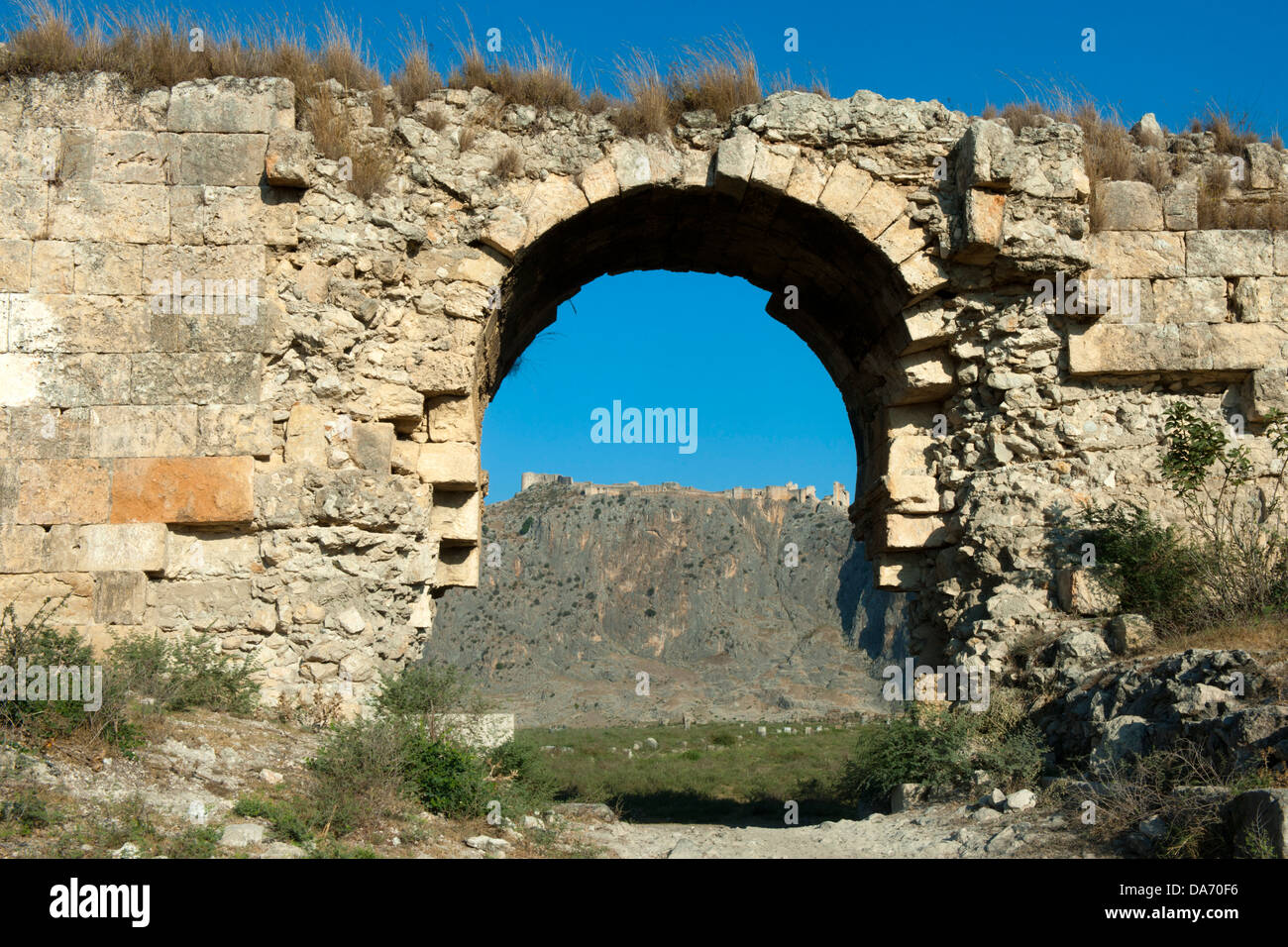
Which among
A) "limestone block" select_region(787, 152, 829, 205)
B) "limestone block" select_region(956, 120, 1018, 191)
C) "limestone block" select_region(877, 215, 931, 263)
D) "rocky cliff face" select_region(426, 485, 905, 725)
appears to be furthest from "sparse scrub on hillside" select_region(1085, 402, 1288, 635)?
"rocky cliff face" select_region(426, 485, 905, 725)

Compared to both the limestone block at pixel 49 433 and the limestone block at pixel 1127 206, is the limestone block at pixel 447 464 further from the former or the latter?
the limestone block at pixel 1127 206

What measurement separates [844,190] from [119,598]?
5.85 m

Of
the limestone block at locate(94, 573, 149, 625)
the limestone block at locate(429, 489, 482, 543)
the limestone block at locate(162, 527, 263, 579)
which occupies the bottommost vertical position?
the limestone block at locate(94, 573, 149, 625)

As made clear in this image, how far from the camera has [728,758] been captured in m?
15.2

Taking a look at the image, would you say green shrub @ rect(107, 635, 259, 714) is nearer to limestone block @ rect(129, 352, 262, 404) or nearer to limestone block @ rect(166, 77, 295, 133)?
limestone block @ rect(129, 352, 262, 404)

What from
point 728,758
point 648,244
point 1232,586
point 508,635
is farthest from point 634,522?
point 1232,586

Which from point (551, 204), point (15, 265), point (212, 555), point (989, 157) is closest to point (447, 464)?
point (212, 555)

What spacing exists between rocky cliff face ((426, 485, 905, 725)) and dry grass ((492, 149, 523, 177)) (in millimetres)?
19873

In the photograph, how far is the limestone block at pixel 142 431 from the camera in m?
7.12

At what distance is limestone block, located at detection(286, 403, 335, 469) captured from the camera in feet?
24.1

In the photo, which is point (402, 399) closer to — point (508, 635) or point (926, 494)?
point (926, 494)

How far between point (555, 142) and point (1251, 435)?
18.8 feet

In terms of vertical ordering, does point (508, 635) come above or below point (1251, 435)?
below

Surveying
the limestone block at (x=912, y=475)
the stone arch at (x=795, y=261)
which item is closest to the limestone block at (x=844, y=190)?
the stone arch at (x=795, y=261)
